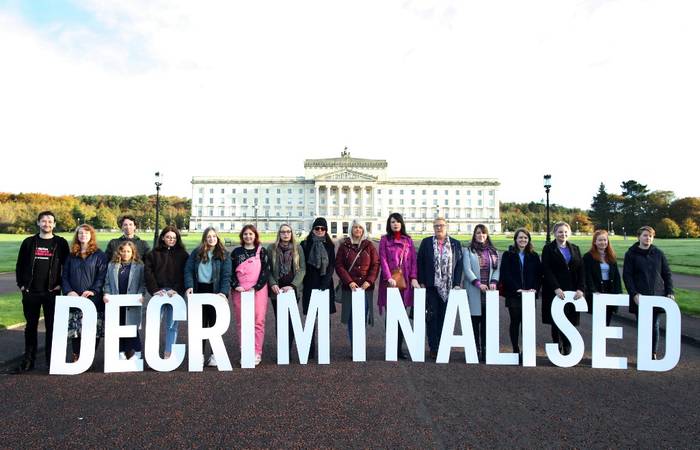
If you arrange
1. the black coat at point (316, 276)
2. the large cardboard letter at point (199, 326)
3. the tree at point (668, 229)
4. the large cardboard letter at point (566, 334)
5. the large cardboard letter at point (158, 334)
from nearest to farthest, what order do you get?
the large cardboard letter at point (158, 334) → the large cardboard letter at point (199, 326) → the large cardboard letter at point (566, 334) → the black coat at point (316, 276) → the tree at point (668, 229)

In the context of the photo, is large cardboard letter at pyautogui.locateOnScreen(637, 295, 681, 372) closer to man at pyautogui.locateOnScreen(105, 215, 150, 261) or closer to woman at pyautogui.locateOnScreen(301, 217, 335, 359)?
woman at pyautogui.locateOnScreen(301, 217, 335, 359)

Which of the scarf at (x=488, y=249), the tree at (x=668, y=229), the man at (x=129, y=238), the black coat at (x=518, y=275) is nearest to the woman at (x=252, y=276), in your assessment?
the man at (x=129, y=238)

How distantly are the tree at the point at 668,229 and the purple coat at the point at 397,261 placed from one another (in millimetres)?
77685

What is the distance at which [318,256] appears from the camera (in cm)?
684

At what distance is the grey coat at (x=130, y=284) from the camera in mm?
6473

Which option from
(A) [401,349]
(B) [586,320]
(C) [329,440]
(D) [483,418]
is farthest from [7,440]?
(B) [586,320]

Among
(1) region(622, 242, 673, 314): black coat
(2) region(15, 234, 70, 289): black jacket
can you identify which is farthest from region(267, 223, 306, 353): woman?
(1) region(622, 242, 673, 314): black coat

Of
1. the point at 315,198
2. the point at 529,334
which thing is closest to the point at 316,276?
the point at 529,334

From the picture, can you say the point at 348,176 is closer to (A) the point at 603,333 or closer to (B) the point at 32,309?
(A) the point at 603,333

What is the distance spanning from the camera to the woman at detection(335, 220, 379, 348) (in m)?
6.93

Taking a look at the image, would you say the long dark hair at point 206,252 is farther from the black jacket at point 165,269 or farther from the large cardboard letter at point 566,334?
the large cardboard letter at point 566,334

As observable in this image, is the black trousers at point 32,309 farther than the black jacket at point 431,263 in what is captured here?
No

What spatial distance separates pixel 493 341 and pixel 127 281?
210 inches

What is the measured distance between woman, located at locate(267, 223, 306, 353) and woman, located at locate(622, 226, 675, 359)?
15.8 feet
